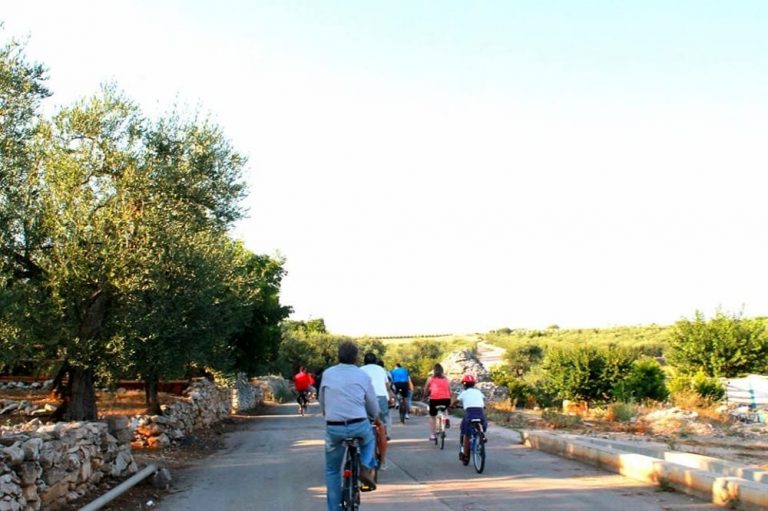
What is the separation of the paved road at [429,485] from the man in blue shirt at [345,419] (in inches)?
71.8

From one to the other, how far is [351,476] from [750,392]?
29832mm

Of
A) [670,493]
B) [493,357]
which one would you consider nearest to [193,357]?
[670,493]

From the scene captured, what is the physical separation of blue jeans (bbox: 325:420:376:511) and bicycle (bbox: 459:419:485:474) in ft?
16.8

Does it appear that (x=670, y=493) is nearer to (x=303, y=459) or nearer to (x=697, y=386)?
(x=303, y=459)

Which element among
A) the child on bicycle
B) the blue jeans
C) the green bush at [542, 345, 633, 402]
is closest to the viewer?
the blue jeans

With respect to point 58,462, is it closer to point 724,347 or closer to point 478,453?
point 478,453

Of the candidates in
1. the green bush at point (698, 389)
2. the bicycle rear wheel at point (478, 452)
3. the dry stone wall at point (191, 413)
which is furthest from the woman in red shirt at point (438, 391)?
the green bush at point (698, 389)

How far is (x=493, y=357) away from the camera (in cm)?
9400

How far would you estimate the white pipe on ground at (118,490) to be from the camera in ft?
31.5

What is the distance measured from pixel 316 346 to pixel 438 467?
63.2 meters

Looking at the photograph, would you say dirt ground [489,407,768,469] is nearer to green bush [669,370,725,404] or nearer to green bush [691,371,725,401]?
green bush [669,370,725,404]

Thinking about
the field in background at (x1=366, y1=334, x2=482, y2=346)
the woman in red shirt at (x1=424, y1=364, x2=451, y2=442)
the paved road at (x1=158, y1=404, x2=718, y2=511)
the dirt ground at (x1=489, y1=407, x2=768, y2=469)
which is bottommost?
the dirt ground at (x1=489, y1=407, x2=768, y2=469)

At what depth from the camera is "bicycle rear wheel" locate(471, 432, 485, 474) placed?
13.1 metres

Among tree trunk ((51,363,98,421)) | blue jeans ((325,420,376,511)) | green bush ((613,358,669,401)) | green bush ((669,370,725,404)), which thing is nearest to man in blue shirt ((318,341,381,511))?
blue jeans ((325,420,376,511))
